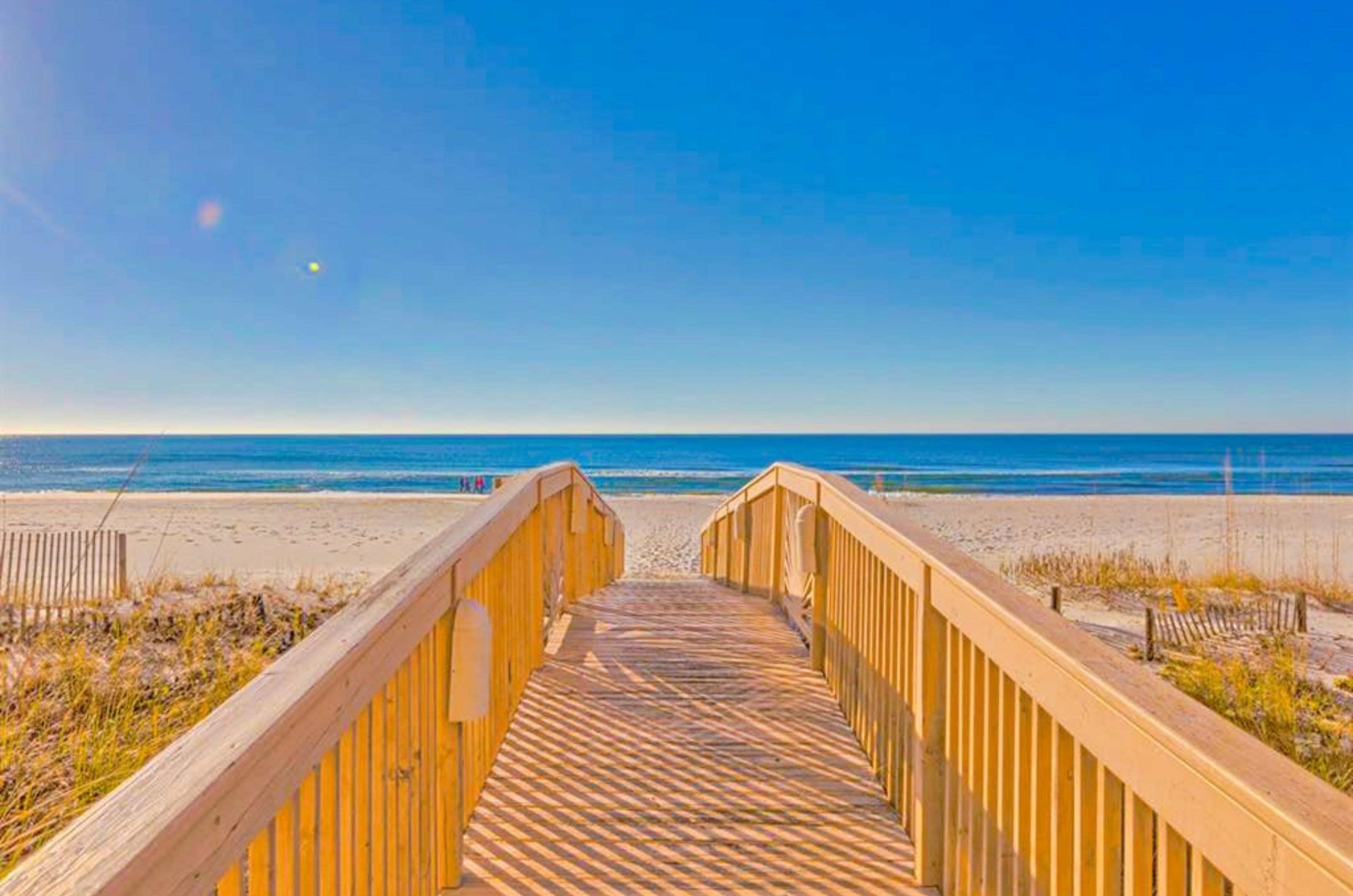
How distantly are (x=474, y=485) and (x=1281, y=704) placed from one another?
3101 centimetres

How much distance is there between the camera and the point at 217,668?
14.5ft

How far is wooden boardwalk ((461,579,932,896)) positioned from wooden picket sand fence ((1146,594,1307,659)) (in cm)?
458

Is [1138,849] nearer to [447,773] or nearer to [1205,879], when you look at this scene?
[1205,879]

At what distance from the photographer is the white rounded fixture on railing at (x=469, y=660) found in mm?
1938

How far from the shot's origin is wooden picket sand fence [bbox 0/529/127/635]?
6.41 m

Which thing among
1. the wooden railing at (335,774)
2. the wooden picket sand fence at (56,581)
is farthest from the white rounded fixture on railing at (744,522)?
the wooden picket sand fence at (56,581)

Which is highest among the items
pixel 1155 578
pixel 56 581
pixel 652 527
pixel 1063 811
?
pixel 1063 811

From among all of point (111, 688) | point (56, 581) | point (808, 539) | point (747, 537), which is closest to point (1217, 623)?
point (747, 537)

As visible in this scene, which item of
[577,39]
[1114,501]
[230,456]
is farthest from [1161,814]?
[230,456]

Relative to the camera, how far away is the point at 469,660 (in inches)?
76.7

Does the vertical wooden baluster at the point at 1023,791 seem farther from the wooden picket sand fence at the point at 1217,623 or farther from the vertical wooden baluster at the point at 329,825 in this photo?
the wooden picket sand fence at the point at 1217,623

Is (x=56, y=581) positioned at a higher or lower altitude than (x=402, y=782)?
lower

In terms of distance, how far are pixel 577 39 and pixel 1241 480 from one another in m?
42.7

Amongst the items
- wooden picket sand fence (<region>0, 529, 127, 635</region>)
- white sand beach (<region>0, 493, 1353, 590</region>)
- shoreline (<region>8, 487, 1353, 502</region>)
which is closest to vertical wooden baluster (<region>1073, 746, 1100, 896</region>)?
wooden picket sand fence (<region>0, 529, 127, 635</region>)
